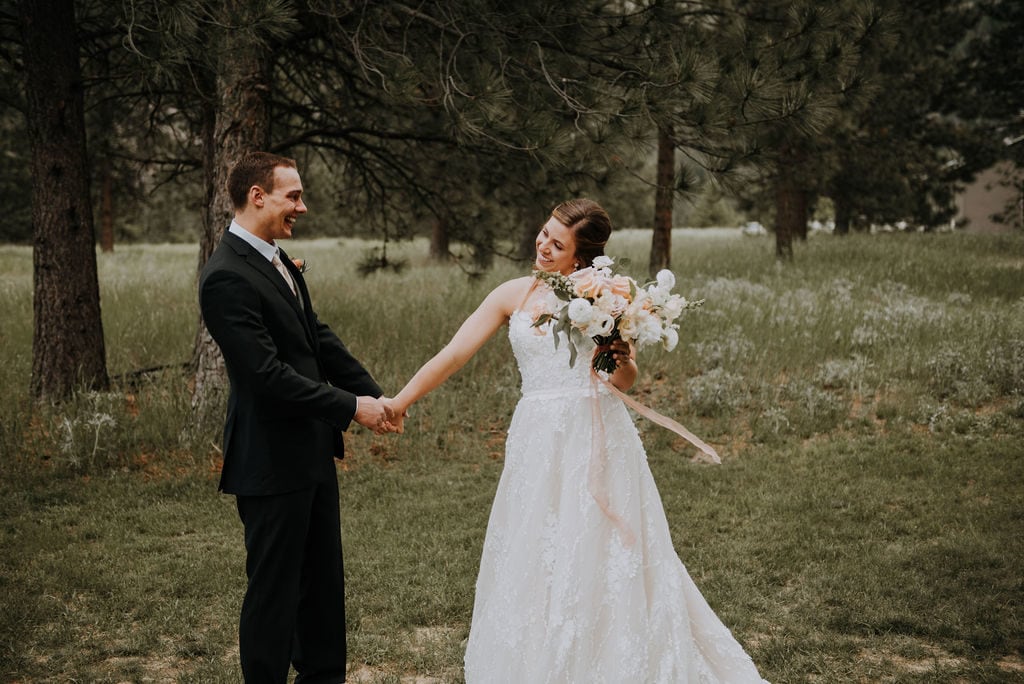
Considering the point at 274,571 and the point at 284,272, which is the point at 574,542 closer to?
the point at 274,571

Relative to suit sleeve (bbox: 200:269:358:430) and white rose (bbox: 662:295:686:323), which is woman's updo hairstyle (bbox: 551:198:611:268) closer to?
white rose (bbox: 662:295:686:323)

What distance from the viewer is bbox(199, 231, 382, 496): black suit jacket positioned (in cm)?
341

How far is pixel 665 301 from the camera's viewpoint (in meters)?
3.62

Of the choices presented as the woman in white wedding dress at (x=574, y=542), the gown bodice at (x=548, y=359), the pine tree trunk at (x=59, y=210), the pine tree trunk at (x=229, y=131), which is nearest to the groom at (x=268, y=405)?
the woman in white wedding dress at (x=574, y=542)

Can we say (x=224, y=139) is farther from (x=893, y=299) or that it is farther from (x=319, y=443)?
(x=893, y=299)

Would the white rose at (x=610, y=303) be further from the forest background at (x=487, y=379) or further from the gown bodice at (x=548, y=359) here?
the forest background at (x=487, y=379)

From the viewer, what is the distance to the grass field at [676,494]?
465cm

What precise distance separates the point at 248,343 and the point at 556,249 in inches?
53.8

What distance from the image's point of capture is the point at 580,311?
3.37m

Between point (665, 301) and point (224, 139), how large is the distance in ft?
17.8

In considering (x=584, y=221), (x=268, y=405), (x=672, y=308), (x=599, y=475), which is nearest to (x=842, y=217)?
(x=584, y=221)

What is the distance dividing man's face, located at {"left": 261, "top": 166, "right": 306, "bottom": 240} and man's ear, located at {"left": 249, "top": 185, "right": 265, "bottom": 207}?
0.04 ft

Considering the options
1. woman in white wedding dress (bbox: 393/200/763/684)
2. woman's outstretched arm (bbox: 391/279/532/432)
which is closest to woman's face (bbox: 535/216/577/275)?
woman in white wedding dress (bbox: 393/200/763/684)

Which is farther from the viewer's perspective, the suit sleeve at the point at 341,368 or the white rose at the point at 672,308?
the suit sleeve at the point at 341,368
